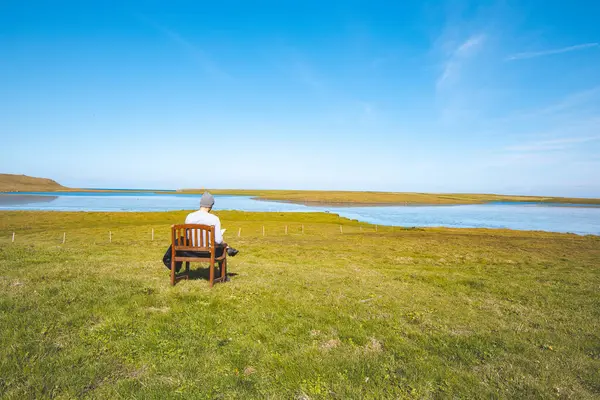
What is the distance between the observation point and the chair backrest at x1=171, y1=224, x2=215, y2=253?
7.45 metres

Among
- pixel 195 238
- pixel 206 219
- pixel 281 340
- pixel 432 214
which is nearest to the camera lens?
pixel 281 340

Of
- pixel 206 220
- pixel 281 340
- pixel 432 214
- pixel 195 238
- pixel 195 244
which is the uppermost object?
pixel 206 220

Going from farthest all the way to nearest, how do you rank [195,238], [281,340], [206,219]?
1. [206,219]
2. [195,238]
3. [281,340]

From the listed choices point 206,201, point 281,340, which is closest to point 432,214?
point 206,201

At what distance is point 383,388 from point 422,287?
5801mm

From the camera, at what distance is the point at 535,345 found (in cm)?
533

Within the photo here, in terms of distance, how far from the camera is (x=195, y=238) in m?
7.66

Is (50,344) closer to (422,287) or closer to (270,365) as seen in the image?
(270,365)

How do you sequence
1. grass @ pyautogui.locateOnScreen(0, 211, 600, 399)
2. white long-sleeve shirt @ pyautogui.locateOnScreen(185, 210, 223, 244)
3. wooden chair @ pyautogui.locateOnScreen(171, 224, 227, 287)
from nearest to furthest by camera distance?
1. grass @ pyautogui.locateOnScreen(0, 211, 600, 399)
2. wooden chair @ pyautogui.locateOnScreen(171, 224, 227, 287)
3. white long-sleeve shirt @ pyautogui.locateOnScreen(185, 210, 223, 244)

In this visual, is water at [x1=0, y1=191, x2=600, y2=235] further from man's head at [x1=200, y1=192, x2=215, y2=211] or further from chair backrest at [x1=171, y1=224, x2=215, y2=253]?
chair backrest at [x1=171, y1=224, x2=215, y2=253]

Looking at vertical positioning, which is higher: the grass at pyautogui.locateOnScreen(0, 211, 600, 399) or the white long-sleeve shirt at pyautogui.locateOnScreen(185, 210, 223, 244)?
the white long-sleeve shirt at pyautogui.locateOnScreen(185, 210, 223, 244)

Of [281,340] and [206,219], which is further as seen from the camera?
[206,219]

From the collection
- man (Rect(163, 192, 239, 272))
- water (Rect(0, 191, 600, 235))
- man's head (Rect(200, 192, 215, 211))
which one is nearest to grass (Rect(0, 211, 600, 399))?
man (Rect(163, 192, 239, 272))

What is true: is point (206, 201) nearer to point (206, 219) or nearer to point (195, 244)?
point (206, 219)
